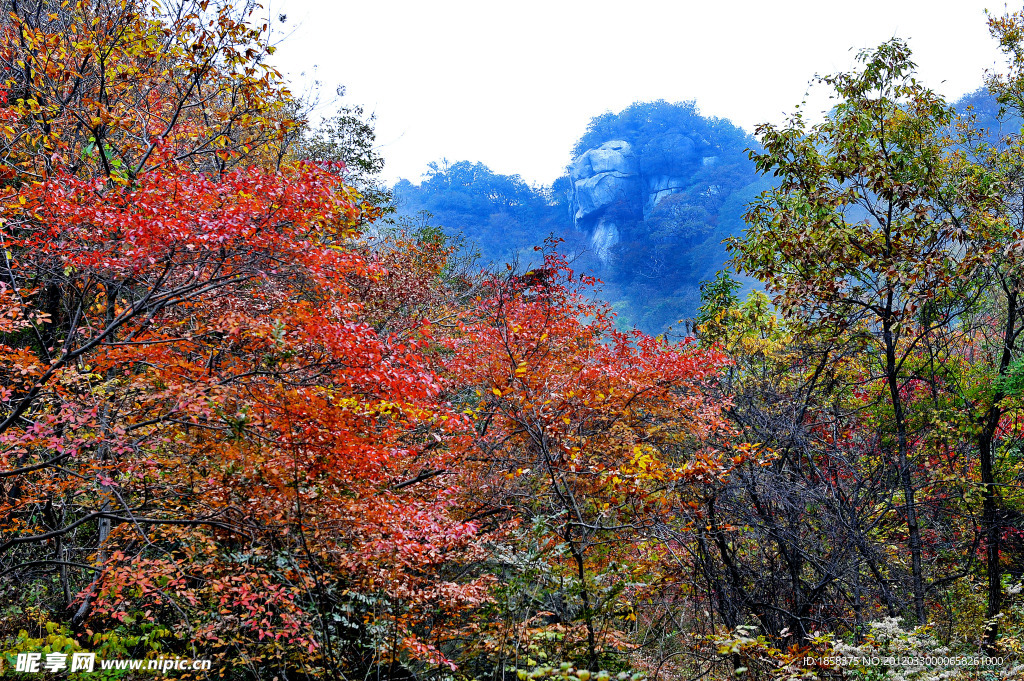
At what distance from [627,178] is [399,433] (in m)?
78.4

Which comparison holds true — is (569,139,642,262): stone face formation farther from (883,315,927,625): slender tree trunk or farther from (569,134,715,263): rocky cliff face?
(883,315,927,625): slender tree trunk

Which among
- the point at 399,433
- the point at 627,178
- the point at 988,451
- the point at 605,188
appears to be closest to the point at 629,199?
the point at 627,178

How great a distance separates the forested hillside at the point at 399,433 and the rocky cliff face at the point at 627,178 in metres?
73.1

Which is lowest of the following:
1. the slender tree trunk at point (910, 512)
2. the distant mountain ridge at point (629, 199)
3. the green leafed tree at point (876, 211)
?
the slender tree trunk at point (910, 512)

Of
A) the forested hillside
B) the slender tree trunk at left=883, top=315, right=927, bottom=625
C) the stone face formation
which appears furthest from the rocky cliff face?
the slender tree trunk at left=883, top=315, right=927, bottom=625

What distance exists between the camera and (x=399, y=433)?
934cm

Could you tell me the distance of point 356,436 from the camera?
7668 mm

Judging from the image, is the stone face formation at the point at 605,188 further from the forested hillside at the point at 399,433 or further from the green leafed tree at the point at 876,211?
the green leafed tree at the point at 876,211

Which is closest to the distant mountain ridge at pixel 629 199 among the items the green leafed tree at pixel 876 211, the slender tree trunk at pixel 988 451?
the slender tree trunk at pixel 988 451

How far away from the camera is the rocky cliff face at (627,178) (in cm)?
8106

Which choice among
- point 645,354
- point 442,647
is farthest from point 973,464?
point 442,647

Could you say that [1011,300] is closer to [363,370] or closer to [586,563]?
[586,563]

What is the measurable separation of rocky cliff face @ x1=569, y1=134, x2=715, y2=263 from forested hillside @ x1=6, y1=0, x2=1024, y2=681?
73.1m

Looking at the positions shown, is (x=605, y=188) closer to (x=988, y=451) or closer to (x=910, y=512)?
(x=988, y=451)
